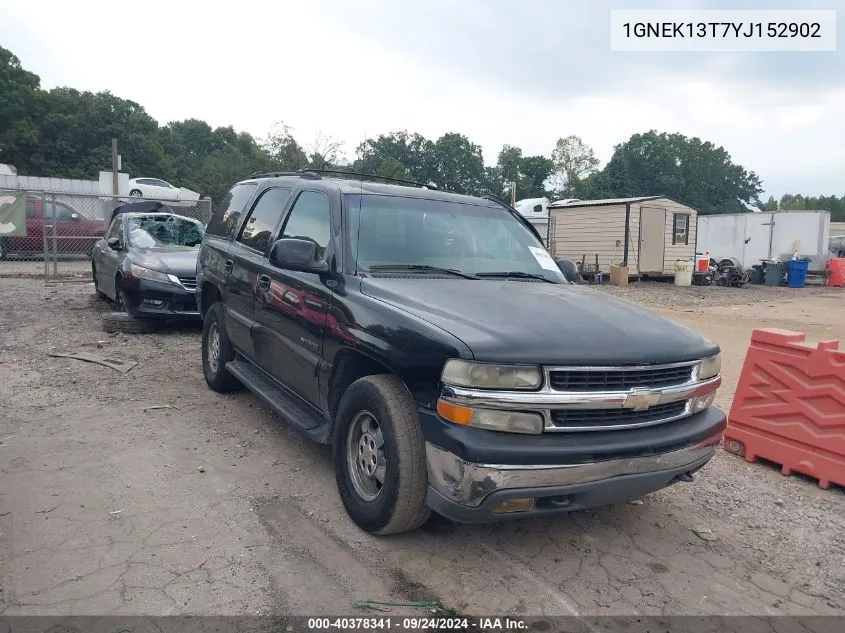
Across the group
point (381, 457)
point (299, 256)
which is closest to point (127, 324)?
point (299, 256)

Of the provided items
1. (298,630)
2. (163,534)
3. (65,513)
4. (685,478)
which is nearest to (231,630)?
(298,630)

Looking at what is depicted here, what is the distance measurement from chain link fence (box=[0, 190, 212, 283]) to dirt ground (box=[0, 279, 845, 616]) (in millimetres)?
10849

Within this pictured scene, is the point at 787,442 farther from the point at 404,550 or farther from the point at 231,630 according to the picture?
the point at 231,630

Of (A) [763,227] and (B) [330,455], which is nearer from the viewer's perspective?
(B) [330,455]

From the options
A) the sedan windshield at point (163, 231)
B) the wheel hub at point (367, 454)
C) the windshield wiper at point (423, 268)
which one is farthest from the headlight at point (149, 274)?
the wheel hub at point (367, 454)

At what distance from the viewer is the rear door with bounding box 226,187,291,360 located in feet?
16.0

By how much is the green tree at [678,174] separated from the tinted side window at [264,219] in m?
62.6

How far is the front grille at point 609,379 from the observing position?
288cm

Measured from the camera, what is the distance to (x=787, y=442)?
4.57 metres

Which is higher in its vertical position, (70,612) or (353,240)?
(353,240)

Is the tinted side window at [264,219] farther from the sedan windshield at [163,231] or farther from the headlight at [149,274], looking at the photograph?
the sedan windshield at [163,231]

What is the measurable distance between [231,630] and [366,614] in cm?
56

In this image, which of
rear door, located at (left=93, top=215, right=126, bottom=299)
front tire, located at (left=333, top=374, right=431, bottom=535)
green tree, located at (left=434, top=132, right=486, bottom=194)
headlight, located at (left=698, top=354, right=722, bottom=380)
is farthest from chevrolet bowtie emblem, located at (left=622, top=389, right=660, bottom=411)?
green tree, located at (left=434, top=132, right=486, bottom=194)

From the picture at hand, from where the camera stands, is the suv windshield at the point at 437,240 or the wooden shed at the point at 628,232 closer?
the suv windshield at the point at 437,240
